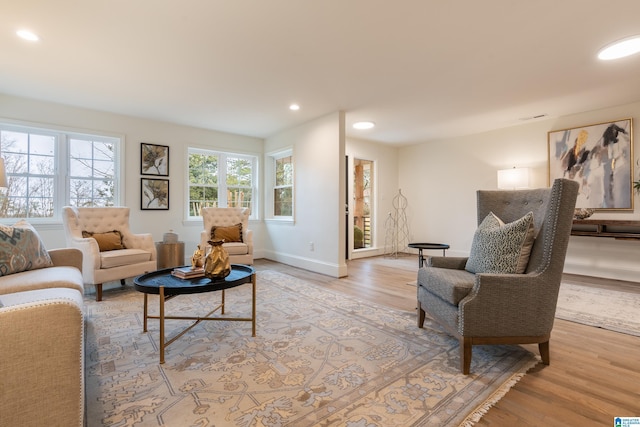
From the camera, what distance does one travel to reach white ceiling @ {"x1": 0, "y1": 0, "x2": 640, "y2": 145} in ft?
6.74

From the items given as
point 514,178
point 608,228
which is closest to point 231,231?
point 514,178

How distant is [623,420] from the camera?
4.26 ft

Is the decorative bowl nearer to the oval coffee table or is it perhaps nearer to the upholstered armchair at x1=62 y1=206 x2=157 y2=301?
the oval coffee table

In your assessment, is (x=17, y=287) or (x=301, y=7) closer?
(x=17, y=287)

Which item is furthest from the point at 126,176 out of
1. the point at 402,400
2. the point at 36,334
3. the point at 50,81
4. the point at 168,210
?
the point at 402,400

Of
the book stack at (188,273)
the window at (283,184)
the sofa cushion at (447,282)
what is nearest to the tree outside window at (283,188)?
the window at (283,184)

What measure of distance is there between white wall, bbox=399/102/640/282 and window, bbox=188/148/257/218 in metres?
3.35

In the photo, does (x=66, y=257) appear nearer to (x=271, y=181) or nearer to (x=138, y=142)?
(x=138, y=142)

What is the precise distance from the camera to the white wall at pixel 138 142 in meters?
3.79

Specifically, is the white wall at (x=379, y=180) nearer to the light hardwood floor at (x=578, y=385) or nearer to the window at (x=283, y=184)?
the window at (x=283, y=184)

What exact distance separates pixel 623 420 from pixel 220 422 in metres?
1.78

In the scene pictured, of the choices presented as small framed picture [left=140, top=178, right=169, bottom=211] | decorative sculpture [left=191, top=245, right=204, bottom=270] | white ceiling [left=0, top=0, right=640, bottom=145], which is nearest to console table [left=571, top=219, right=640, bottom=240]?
white ceiling [left=0, top=0, right=640, bottom=145]

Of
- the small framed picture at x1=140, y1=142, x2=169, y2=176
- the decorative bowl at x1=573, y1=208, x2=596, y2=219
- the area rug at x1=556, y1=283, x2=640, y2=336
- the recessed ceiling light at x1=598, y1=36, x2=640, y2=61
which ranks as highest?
the recessed ceiling light at x1=598, y1=36, x2=640, y2=61

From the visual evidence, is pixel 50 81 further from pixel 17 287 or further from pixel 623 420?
pixel 623 420
